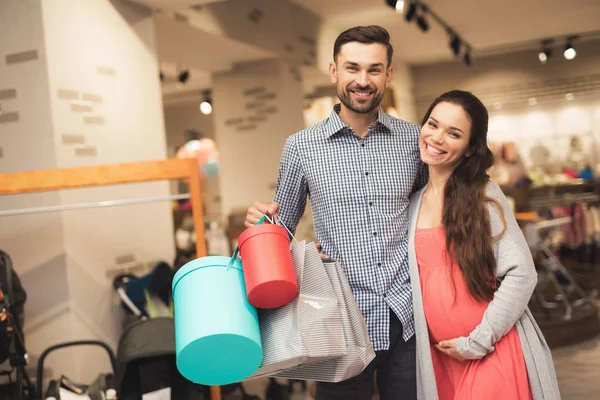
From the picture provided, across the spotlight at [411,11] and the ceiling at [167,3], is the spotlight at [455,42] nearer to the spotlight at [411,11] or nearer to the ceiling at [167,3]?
the spotlight at [411,11]

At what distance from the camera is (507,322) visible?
1.95m

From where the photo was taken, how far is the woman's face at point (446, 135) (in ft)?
6.72

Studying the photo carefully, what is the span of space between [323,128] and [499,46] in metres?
9.27

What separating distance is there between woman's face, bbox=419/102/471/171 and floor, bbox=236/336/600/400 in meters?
2.63

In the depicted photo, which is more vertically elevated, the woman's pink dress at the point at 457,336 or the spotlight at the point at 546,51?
the spotlight at the point at 546,51

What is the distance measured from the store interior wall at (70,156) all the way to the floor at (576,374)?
110cm

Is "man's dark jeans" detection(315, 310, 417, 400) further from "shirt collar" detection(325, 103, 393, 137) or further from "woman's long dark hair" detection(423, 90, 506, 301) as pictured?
"shirt collar" detection(325, 103, 393, 137)

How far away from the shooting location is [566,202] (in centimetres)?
953

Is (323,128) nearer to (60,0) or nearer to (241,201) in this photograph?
(60,0)

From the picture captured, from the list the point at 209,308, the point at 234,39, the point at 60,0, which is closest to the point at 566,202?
the point at 234,39

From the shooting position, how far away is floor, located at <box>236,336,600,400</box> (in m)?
4.56

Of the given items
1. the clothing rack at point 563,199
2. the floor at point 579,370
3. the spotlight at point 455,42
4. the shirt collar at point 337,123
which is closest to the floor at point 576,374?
the floor at point 579,370

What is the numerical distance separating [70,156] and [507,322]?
2831 millimetres

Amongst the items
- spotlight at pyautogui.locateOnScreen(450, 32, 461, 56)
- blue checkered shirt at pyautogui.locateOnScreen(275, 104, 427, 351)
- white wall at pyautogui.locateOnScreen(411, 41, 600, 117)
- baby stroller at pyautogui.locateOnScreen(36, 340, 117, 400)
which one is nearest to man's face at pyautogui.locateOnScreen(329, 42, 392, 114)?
blue checkered shirt at pyautogui.locateOnScreen(275, 104, 427, 351)
